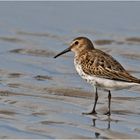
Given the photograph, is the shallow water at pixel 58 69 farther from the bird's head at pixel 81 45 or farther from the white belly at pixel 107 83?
the bird's head at pixel 81 45

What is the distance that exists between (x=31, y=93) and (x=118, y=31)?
5.81 meters

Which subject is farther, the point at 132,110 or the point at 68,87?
the point at 68,87

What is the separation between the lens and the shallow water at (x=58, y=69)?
870cm

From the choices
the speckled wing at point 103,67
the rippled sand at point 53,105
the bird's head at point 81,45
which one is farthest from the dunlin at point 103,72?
the rippled sand at point 53,105

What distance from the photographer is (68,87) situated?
11086 mm

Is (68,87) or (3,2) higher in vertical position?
(3,2)

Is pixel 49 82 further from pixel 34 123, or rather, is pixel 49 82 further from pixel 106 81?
pixel 34 123


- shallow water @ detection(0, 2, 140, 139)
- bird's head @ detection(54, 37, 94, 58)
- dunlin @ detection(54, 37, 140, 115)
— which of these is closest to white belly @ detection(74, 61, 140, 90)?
dunlin @ detection(54, 37, 140, 115)

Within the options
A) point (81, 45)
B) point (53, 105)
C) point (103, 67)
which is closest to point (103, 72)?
point (103, 67)

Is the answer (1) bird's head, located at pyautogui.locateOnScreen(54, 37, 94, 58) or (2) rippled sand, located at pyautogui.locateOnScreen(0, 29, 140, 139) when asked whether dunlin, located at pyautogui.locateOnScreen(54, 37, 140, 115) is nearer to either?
(1) bird's head, located at pyautogui.locateOnScreen(54, 37, 94, 58)

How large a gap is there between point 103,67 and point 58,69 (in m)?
2.83

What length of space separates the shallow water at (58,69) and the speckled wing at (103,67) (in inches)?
19.0

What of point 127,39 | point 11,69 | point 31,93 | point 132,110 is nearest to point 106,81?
point 132,110

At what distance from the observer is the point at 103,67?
32.4 ft
